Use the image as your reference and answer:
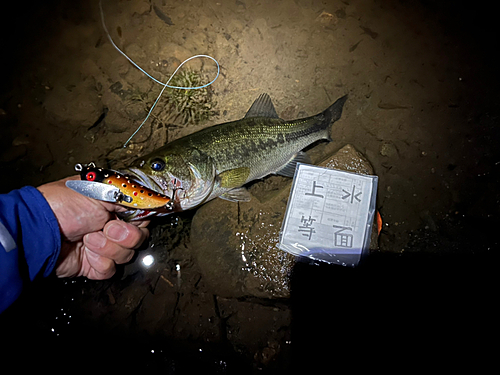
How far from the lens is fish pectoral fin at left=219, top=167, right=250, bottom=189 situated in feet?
9.56

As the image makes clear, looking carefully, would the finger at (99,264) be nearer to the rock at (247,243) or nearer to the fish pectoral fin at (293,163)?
the rock at (247,243)

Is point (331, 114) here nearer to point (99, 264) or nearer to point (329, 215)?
point (329, 215)

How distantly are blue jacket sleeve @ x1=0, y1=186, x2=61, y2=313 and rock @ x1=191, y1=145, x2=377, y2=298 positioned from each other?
139 cm

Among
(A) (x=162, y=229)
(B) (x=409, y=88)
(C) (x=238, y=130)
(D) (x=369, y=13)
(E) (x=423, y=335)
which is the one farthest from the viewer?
(D) (x=369, y=13)

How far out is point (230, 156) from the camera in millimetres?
2910

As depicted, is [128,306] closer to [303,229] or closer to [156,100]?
[303,229]

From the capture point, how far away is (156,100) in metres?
3.68

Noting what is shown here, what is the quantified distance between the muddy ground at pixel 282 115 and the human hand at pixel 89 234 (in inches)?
17.3

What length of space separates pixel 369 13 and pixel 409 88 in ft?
4.40

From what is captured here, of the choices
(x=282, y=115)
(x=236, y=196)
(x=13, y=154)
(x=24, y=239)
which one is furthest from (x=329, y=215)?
(x=13, y=154)

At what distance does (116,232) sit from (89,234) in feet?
1.12

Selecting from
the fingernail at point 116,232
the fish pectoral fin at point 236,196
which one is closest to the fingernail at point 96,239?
the fingernail at point 116,232

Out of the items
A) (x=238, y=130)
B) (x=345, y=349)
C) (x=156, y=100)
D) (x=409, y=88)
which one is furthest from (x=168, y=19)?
(x=345, y=349)

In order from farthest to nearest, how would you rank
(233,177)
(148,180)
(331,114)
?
1. (331,114)
2. (233,177)
3. (148,180)
